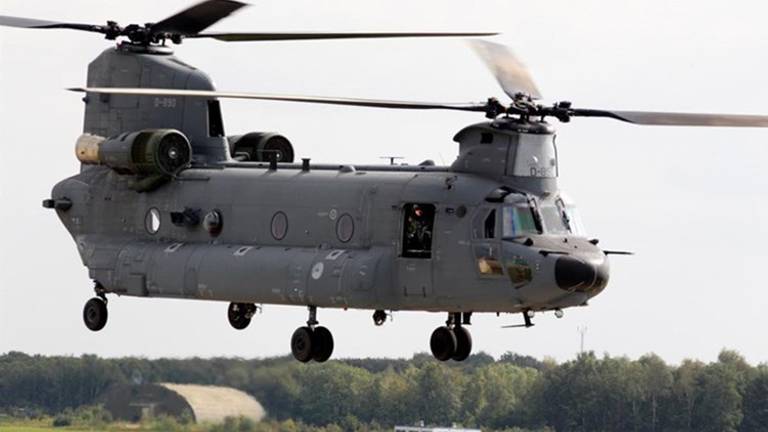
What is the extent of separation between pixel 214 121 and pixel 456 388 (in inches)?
396

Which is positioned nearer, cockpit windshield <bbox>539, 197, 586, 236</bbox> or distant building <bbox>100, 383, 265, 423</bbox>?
cockpit windshield <bbox>539, 197, 586, 236</bbox>

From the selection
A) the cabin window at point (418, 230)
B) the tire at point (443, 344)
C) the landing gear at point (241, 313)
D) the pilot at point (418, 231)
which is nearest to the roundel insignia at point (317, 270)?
the cabin window at point (418, 230)

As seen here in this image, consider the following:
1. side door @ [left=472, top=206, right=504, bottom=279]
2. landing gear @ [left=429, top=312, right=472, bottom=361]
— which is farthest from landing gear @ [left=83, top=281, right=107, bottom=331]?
side door @ [left=472, top=206, right=504, bottom=279]

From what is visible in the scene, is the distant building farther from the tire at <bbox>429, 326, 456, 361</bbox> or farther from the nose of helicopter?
the nose of helicopter

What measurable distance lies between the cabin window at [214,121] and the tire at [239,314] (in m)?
3.43

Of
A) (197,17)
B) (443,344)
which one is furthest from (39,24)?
(443,344)

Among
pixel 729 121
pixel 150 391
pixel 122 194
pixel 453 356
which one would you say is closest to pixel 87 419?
pixel 150 391

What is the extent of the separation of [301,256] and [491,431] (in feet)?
42.4

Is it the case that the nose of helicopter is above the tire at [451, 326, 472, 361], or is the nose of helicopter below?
above

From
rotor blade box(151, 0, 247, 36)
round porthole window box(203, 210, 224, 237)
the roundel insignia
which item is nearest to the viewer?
the roundel insignia

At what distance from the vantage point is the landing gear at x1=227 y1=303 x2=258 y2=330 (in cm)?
6238

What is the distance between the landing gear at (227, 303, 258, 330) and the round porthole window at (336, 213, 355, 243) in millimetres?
4035

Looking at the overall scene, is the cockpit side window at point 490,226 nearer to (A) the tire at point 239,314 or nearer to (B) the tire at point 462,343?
(B) the tire at point 462,343

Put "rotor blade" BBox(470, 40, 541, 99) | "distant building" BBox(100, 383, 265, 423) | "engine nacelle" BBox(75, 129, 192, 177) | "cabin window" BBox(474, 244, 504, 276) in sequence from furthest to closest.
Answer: "distant building" BBox(100, 383, 265, 423)
"engine nacelle" BBox(75, 129, 192, 177)
"rotor blade" BBox(470, 40, 541, 99)
"cabin window" BBox(474, 244, 504, 276)
